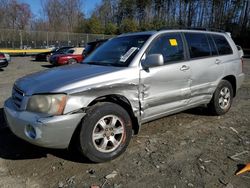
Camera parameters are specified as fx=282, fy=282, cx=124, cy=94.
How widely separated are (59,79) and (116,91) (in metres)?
0.76

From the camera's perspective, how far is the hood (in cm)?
349

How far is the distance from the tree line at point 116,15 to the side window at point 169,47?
4698 cm

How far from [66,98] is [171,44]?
209cm

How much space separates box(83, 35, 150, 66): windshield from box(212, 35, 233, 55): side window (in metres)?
1.80

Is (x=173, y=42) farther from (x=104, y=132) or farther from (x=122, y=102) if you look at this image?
(x=104, y=132)

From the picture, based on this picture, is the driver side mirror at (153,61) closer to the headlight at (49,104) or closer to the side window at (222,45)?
the headlight at (49,104)

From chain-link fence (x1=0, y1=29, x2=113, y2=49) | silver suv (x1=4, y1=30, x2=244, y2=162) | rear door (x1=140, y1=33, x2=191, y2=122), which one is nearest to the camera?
silver suv (x1=4, y1=30, x2=244, y2=162)

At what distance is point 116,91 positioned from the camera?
3770 millimetres

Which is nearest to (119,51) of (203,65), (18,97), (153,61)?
(153,61)

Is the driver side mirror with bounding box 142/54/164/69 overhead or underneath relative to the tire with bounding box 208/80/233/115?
overhead

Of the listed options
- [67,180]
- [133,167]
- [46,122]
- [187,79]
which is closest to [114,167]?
[133,167]

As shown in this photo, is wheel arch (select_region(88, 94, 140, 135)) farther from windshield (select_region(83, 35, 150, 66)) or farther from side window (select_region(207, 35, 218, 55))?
side window (select_region(207, 35, 218, 55))

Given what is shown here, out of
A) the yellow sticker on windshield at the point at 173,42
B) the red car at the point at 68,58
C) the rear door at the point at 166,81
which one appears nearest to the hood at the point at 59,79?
the rear door at the point at 166,81

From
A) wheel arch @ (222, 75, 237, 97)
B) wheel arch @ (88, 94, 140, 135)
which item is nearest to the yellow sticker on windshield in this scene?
wheel arch @ (88, 94, 140, 135)
